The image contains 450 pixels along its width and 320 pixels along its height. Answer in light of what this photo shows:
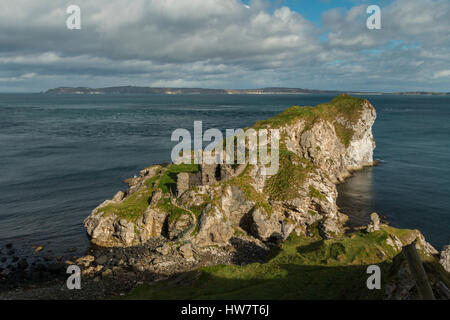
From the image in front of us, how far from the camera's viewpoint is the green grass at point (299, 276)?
2312cm

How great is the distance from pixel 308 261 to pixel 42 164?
254 feet

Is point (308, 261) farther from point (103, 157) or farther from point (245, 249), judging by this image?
point (103, 157)

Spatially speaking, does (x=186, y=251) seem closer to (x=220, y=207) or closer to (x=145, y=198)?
(x=220, y=207)

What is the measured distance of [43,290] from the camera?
3062cm

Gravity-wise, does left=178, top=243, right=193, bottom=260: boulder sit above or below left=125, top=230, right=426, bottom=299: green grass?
below

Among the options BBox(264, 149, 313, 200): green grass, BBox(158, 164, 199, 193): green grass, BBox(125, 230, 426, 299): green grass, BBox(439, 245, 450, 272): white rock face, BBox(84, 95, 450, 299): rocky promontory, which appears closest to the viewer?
BBox(125, 230, 426, 299): green grass

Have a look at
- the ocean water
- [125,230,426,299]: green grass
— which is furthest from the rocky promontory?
the ocean water

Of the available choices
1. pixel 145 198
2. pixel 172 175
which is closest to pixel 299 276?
pixel 145 198

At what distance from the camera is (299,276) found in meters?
26.1

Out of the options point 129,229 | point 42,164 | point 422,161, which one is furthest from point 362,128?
point 42,164

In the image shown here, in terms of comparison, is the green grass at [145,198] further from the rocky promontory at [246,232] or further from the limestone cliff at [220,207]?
the rocky promontory at [246,232]

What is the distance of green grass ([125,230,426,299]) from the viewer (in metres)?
23.1

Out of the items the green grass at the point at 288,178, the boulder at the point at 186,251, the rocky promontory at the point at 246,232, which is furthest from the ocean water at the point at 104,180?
the boulder at the point at 186,251

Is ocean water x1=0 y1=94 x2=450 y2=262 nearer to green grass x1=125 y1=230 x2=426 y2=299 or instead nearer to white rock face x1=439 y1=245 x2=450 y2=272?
white rock face x1=439 y1=245 x2=450 y2=272
